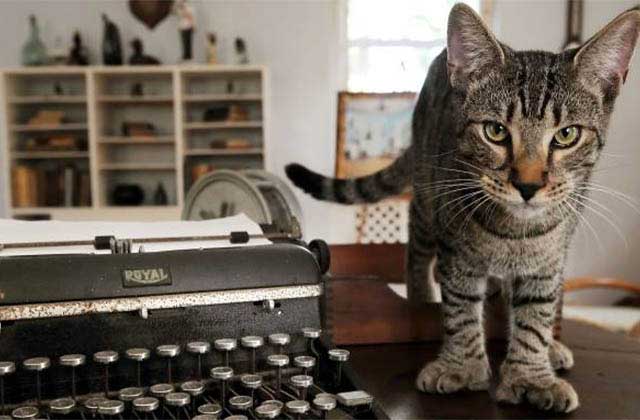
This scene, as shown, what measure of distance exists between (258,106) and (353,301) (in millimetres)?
2816

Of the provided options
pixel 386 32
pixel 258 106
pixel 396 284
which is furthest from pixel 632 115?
pixel 396 284

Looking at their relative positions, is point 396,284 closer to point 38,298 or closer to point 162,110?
point 38,298

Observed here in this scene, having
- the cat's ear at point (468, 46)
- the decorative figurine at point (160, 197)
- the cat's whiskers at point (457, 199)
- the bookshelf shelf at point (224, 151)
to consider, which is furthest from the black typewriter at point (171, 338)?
the decorative figurine at point (160, 197)

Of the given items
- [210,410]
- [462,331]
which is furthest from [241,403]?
[462,331]

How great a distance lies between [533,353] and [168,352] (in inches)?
20.3

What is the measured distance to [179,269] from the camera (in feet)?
2.54

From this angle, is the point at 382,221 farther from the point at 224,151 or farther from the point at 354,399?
the point at 354,399

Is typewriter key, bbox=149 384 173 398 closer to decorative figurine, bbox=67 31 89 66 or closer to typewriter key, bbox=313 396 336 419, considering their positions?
typewriter key, bbox=313 396 336 419

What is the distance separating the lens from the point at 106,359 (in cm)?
69

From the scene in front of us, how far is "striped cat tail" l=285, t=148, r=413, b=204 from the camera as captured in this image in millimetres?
1324

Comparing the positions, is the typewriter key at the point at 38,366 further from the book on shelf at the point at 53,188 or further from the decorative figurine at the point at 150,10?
the decorative figurine at the point at 150,10

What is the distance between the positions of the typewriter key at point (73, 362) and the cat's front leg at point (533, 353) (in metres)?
0.56

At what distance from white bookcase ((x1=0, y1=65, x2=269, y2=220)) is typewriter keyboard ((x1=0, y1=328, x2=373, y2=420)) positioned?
2.76m

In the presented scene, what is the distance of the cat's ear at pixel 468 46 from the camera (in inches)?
30.5
